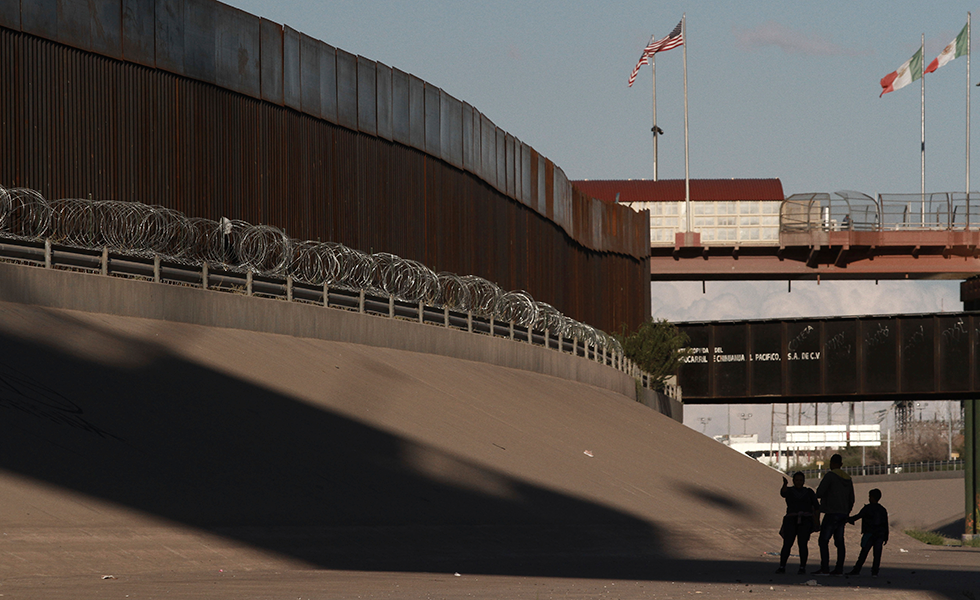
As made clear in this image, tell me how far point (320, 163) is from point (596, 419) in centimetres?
1045

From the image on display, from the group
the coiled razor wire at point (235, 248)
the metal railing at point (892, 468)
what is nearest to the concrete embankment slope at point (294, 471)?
the coiled razor wire at point (235, 248)

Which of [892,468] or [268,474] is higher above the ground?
[268,474]

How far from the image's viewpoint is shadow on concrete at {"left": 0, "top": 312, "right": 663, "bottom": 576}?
1530 cm

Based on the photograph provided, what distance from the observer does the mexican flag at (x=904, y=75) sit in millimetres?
75625

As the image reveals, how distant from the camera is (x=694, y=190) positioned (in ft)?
248

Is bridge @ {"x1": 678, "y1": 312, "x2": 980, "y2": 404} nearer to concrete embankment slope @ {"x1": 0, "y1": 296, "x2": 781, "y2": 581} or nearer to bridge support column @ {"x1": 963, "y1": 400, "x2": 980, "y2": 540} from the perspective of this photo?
bridge support column @ {"x1": 963, "y1": 400, "x2": 980, "y2": 540}

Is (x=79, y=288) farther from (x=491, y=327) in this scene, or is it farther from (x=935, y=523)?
(x=935, y=523)

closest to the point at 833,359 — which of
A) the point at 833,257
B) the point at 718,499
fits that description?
the point at 833,257

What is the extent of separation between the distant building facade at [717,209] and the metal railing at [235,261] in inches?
1317

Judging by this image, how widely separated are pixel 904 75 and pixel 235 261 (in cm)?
5616

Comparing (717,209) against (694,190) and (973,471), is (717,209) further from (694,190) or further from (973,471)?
(973,471)

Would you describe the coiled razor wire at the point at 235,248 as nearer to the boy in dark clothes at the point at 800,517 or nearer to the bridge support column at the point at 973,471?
the boy in dark clothes at the point at 800,517

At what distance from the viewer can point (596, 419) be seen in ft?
106

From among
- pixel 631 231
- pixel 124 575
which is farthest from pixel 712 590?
pixel 631 231
